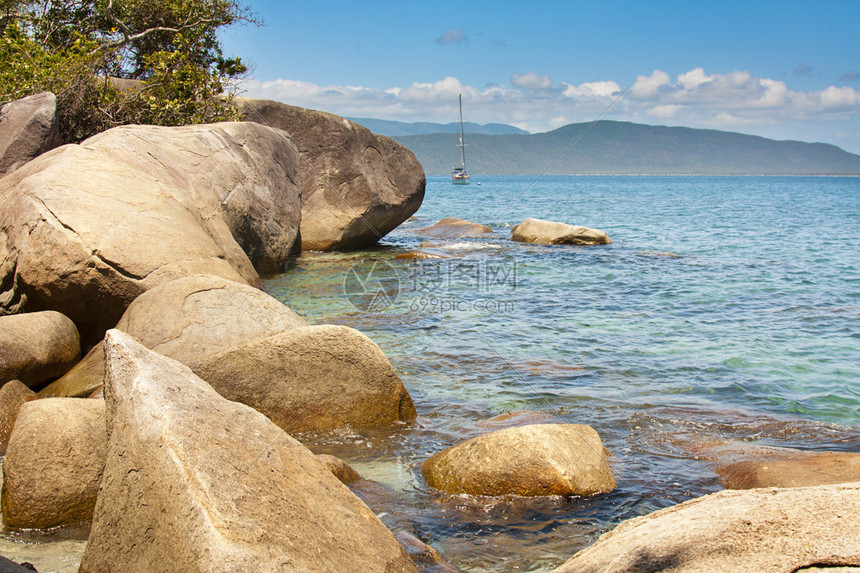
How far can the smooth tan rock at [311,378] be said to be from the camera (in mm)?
5691

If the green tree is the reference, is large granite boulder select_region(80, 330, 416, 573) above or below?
below

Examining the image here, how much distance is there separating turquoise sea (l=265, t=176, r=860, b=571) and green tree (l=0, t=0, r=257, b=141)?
15.6ft

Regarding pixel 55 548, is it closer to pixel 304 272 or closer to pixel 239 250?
pixel 239 250

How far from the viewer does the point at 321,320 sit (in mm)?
10422

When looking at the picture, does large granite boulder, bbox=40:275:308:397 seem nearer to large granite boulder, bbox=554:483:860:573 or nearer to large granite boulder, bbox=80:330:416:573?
large granite boulder, bbox=80:330:416:573

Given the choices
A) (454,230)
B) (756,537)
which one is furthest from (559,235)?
(756,537)

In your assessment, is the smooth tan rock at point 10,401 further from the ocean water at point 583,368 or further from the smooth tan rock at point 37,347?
the ocean water at point 583,368

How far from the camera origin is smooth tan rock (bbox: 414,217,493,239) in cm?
2438

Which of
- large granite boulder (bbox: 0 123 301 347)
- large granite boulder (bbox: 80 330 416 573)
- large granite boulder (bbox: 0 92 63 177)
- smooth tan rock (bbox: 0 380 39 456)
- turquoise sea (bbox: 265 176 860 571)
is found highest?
large granite boulder (bbox: 0 92 63 177)

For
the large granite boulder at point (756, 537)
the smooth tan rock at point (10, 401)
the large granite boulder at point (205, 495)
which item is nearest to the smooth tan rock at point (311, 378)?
the smooth tan rock at point (10, 401)

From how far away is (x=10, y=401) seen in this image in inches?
223

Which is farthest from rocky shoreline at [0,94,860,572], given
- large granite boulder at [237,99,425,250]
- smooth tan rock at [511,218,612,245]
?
smooth tan rock at [511,218,612,245]

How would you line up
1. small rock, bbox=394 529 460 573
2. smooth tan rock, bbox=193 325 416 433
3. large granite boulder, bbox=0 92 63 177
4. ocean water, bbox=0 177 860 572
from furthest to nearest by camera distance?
large granite boulder, bbox=0 92 63 177
smooth tan rock, bbox=193 325 416 433
ocean water, bbox=0 177 860 572
small rock, bbox=394 529 460 573

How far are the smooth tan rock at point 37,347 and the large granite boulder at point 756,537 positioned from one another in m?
5.26
